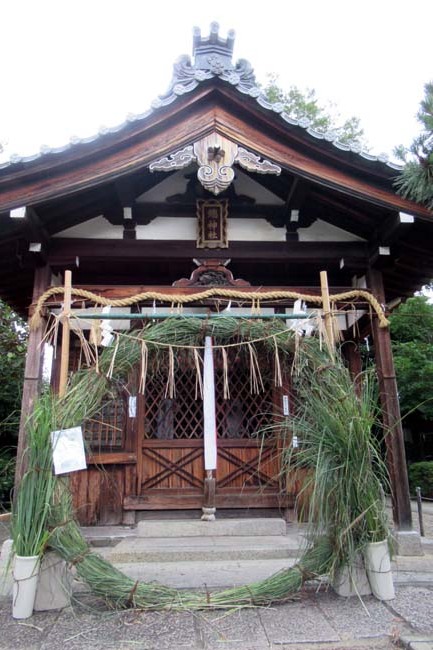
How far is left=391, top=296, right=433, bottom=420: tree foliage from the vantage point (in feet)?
39.5

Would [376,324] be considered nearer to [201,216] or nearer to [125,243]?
[201,216]

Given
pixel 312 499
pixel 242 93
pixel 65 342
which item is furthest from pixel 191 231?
pixel 312 499

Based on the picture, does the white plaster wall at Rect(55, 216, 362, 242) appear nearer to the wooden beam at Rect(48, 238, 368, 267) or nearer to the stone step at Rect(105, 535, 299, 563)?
the wooden beam at Rect(48, 238, 368, 267)

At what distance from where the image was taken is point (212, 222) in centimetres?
564

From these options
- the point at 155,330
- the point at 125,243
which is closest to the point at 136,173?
the point at 125,243

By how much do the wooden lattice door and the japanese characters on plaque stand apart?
1599mm

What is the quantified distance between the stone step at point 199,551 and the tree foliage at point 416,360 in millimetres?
7806

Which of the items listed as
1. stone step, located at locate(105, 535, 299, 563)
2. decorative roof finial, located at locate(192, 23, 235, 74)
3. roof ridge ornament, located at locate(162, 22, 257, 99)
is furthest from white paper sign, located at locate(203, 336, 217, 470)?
decorative roof finial, located at locate(192, 23, 235, 74)

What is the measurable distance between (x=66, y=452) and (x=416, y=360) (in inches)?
449

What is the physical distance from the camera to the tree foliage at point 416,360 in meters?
12.0

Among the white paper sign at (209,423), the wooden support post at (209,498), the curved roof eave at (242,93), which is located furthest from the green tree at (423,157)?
the wooden support post at (209,498)

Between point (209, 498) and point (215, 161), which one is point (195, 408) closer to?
point (209, 498)

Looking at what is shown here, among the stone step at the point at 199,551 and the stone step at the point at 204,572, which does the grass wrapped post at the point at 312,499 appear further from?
the stone step at the point at 199,551

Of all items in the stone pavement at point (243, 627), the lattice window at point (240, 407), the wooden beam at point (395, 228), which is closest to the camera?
the stone pavement at point (243, 627)
